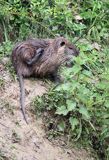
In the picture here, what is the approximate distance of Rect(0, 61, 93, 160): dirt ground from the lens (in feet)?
14.9

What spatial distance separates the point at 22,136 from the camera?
4758 mm

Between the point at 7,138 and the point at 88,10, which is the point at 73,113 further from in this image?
the point at 88,10

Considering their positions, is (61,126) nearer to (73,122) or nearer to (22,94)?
(73,122)

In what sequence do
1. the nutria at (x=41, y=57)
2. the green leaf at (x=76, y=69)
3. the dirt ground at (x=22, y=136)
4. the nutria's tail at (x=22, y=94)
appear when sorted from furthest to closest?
1. the nutria at (x=41, y=57)
2. the nutria's tail at (x=22, y=94)
3. the green leaf at (x=76, y=69)
4. the dirt ground at (x=22, y=136)

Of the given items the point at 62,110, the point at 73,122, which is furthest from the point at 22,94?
the point at 73,122

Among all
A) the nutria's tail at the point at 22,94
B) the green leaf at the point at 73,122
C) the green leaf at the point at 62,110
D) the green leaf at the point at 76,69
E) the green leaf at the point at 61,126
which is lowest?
the green leaf at the point at 61,126

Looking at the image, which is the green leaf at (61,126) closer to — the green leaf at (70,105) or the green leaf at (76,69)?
the green leaf at (70,105)

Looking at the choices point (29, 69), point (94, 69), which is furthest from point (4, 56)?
point (94, 69)

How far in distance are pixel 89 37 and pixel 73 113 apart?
2.11m

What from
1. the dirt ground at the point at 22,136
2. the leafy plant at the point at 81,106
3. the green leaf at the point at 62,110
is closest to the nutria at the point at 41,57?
the dirt ground at the point at 22,136

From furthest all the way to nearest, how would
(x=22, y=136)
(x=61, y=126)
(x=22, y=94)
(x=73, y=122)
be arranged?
(x=22, y=94) → (x=61, y=126) → (x=73, y=122) → (x=22, y=136)

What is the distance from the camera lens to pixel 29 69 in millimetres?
5547

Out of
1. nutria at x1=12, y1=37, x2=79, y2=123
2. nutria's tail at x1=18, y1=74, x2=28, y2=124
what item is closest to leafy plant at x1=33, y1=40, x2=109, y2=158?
nutria's tail at x1=18, y1=74, x2=28, y2=124

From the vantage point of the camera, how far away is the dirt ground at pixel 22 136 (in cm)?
455
